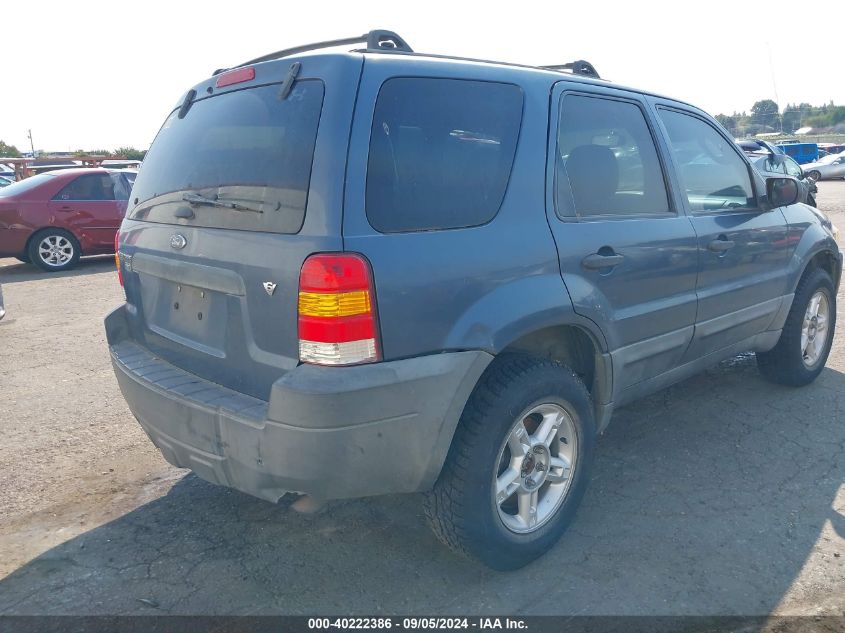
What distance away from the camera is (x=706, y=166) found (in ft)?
12.9

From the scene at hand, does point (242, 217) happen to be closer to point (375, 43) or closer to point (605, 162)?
point (375, 43)

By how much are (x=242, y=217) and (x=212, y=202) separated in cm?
21

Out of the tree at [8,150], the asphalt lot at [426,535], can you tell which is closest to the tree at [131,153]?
the tree at [8,150]

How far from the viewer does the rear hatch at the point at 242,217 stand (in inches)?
90.7

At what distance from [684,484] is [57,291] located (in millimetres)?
8206

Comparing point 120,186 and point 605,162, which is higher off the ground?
point 120,186

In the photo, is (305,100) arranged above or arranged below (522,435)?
above

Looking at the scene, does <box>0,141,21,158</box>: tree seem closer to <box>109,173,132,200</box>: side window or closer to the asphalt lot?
<box>109,173,132,200</box>: side window

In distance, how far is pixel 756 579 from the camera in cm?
273

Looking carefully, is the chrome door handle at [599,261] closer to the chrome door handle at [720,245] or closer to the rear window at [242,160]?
the chrome door handle at [720,245]

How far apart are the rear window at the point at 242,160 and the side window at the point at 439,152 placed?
0.81ft

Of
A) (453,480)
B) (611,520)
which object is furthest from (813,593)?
(453,480)

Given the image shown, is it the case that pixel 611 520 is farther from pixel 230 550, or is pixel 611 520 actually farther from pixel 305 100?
pixel 305 100

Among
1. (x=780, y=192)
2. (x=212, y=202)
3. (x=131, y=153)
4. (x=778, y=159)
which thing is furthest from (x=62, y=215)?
(x=131, y=153)
